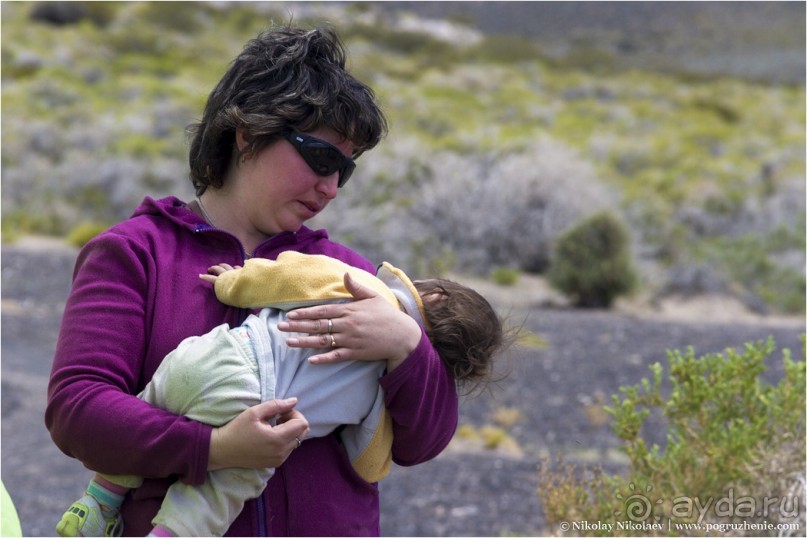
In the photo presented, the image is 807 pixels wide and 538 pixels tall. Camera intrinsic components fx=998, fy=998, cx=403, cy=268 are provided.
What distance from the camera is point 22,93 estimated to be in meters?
27.0

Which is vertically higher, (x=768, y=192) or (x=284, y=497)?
(x=284, y=497)

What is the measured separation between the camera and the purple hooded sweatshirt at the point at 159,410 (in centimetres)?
203

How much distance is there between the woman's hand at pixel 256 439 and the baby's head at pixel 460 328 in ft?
1.69

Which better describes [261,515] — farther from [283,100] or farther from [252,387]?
[283,100]

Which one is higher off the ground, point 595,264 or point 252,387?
point 252,387

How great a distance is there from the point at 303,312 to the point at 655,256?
47.2ft

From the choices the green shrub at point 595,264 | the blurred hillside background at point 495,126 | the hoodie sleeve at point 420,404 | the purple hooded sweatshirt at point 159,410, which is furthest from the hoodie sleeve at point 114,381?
the green shrub at point 595,264

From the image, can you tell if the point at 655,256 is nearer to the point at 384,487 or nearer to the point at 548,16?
the point at 384,487

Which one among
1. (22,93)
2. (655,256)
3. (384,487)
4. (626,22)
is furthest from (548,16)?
(384,487)

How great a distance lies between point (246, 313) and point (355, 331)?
0.97 ft

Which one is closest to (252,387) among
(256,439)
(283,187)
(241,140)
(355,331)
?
(256,439)

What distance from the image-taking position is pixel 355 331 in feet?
7.10

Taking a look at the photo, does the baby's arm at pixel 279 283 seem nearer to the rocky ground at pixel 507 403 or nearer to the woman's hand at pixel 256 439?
the woman's hand at pixel 256 439

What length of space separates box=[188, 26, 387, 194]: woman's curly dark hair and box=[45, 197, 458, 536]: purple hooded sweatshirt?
20 cm
